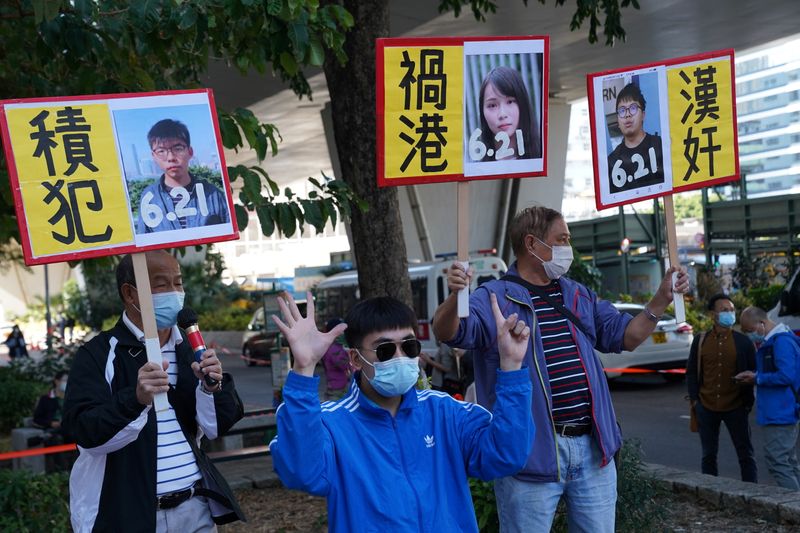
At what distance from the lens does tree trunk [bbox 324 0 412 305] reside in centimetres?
824

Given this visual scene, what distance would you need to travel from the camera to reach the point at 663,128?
4.82m

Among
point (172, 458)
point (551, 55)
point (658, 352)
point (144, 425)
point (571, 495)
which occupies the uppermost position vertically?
point (551, 55)

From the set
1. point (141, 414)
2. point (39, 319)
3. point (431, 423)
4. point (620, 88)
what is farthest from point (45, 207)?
point (39, 319)

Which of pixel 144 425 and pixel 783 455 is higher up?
pixel 144 425

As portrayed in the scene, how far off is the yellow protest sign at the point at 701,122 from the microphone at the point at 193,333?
2450 mm

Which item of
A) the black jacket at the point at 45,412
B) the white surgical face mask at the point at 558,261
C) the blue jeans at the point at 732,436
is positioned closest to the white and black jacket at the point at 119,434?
the white surgical face mask at the point at 558,261

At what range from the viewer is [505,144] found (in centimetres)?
450

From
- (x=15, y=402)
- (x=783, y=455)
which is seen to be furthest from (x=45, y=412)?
(x=783, y=455)

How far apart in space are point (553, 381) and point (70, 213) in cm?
200

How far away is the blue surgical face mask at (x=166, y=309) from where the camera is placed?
3.81 m

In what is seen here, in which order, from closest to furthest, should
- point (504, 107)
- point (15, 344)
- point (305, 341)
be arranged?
point (305, 341)
point (504, 107)
point (15, 344)

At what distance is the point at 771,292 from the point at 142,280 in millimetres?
24378

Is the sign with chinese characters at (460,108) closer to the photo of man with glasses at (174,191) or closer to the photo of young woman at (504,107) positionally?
the photo of young woman at (504,107)

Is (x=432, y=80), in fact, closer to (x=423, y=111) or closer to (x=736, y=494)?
(x=423, y=111)
